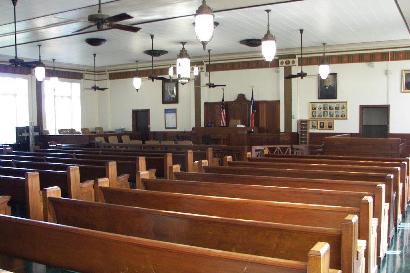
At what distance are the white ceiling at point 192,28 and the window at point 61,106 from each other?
7.30 ft

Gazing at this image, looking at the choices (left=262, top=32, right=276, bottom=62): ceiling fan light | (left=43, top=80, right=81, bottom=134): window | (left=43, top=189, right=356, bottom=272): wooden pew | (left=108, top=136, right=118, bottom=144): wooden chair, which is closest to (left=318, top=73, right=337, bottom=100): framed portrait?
(left=262, top=32, right=276, bottom=62): ceiling fan light

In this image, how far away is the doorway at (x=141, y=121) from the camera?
15.5 metres

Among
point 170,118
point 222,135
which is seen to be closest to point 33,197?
point 222,135

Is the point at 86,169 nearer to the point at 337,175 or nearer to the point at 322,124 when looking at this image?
the point at 337,175

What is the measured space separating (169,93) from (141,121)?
1856mm

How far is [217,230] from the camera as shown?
195cm

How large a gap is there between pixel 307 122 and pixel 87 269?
10982 millimetres

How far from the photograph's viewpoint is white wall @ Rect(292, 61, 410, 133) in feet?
36.5

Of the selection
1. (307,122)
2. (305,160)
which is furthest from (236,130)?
(305,160)

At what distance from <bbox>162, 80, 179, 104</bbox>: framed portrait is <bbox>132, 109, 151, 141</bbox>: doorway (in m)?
1.04

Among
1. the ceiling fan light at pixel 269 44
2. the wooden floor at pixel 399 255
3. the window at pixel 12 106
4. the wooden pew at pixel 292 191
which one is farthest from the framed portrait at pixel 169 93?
the wooden pew at pixel 292 191

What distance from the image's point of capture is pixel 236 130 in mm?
12008

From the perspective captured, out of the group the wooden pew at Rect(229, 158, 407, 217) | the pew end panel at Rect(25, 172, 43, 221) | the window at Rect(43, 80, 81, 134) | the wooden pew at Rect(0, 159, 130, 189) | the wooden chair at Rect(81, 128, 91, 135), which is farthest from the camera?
the window at Rect(43, 80, 81, 134)

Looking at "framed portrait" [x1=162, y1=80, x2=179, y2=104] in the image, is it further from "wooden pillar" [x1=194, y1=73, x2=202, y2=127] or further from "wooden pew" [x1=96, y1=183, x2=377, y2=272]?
"wooden pew" [x1=96, y1=183, x2=377, y2=272]
